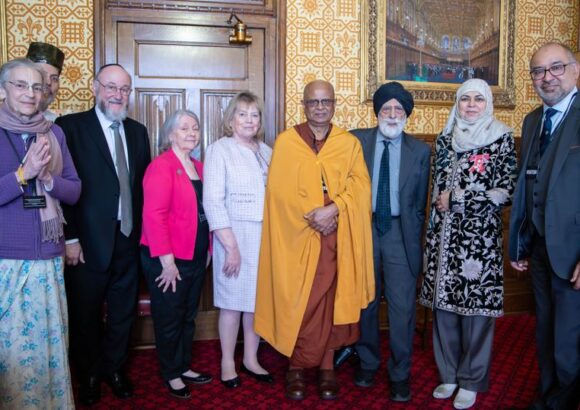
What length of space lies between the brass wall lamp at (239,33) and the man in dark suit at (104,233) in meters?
1.12

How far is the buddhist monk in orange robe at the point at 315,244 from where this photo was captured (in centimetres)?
277

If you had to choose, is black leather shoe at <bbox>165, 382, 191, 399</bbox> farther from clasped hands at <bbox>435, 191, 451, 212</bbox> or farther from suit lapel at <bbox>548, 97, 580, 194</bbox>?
suit lapel at <bbox>548, 97, 580, 194</bbox>

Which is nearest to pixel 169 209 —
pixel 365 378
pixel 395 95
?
pixel 395 95

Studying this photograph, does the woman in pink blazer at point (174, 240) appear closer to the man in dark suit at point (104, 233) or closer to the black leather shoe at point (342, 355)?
the man in dark suit at point (104, 233)

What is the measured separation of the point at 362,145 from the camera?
3020mm

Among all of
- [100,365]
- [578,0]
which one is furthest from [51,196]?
[578,0]

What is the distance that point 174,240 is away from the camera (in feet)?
9.07

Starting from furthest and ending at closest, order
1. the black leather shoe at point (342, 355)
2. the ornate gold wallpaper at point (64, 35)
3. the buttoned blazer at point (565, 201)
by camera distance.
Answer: the ornate gold wallpaper at point (64, 35), the black leather shoe at point (342, 355), the buttoned blazer at point (565, 201)

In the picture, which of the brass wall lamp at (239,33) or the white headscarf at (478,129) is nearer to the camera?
the white headscarf at (478,129)

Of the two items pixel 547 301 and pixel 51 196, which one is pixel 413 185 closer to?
pixel 547 301

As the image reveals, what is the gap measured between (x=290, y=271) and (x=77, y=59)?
7.12 feet

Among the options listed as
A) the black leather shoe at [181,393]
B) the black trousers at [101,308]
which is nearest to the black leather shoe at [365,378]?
the black leather shoe at [181,393]

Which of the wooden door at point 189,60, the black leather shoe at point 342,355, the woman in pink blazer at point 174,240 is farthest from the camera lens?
the wooden door at point 189,60

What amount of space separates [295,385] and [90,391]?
1112 millimetres
